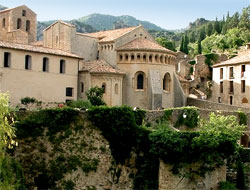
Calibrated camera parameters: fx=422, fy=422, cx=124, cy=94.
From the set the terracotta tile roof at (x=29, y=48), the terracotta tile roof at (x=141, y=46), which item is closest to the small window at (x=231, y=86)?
the terracotta tile roof at (x=141, y=46)

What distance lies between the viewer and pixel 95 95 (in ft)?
145

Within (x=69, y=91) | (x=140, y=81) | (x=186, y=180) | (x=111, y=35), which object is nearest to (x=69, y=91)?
(x=69, y=91)

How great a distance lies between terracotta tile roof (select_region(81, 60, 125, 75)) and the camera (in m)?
46.8

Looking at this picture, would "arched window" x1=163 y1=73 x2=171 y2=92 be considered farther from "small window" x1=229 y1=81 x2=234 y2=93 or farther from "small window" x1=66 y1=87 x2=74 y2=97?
"small window" x1=229 y1=81 x2=234 y2=93

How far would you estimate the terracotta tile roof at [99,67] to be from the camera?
4681cm

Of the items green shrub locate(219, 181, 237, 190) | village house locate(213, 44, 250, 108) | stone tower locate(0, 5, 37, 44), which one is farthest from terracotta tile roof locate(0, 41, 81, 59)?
village house locate(213, 44, 250, 108)

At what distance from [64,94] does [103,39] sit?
37.2ft

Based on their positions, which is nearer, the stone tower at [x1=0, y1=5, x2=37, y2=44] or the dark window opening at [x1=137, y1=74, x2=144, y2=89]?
the dark window opening at [x1=137, y1=74, x2=144, y2=89]

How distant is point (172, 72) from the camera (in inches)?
2047

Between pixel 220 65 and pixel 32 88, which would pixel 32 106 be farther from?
pixel 220 65

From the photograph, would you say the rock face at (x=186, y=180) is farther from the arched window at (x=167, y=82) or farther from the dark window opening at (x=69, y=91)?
the arched window at (x=167, y=82)

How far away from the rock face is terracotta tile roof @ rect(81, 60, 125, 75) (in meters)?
18.6

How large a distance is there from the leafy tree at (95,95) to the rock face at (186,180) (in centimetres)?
1481

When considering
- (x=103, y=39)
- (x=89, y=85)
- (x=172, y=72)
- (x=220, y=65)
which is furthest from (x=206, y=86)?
(x=89, y=85)
